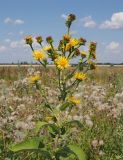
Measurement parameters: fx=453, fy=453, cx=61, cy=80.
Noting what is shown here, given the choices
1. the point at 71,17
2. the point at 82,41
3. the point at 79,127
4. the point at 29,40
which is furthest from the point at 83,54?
the point at 79,127

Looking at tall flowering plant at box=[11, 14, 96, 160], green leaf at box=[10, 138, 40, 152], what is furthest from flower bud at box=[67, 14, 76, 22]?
green leaf at box=[10, 138, 40, 152]

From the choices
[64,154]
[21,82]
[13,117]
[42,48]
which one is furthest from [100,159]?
[21,82]

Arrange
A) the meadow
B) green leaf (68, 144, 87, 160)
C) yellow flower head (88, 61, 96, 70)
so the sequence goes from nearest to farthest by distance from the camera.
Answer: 1. green leaf (68, 144, 87, 160)
2. yellow flower head (88, 61, 96, 70)
3. the meadow

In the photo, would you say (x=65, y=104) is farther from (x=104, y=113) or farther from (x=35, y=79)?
(x=104, y=113)

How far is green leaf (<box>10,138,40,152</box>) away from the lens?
452 cm

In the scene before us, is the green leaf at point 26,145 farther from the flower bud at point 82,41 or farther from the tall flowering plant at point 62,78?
the flower bud at point 82,41

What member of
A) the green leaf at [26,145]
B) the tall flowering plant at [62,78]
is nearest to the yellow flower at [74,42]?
the tall flowering plant at [62,78]

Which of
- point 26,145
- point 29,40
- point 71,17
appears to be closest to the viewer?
point 26,145

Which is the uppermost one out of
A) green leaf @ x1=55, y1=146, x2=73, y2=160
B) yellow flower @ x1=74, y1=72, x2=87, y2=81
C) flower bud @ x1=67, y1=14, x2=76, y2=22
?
flower bud @ x1=67, y1=14, x2=76, y2=22

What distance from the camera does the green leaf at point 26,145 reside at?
4516 mm

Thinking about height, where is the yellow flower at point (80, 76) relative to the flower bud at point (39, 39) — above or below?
below

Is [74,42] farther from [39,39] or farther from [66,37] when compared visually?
[39,39]

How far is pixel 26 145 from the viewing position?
4559 millimetres

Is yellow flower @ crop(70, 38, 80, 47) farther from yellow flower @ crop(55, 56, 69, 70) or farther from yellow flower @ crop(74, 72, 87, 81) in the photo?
yellow flower @ crop(74, 72, 87, 81)
